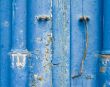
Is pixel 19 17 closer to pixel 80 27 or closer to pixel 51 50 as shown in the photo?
pixel 51 50

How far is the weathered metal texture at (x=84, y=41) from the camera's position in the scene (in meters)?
1.74

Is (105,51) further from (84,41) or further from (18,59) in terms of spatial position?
(18,59)

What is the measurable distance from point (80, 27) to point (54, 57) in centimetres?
26

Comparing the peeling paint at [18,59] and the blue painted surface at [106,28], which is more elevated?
the blue painted surface at [106,28]

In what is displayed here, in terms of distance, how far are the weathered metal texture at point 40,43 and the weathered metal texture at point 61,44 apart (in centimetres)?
3

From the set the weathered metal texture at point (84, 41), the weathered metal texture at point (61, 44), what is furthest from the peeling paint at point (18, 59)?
the weathered metal texture at point (84, 41)

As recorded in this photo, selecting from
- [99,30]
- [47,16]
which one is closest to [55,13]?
[47,16]

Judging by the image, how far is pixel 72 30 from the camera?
1753 mm

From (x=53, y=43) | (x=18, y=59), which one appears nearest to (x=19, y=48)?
(x=18, y=59)

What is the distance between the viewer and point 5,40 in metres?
1.76

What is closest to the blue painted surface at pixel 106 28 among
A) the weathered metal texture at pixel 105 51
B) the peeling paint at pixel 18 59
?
the weathered metal texture at pixel 105 51

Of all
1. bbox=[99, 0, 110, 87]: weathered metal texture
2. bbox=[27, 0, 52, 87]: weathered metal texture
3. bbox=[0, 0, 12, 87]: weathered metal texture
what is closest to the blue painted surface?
bbox=[99, 0, 110, 87]: weathered metal texture

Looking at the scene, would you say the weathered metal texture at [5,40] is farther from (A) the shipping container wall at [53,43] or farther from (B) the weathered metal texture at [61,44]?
(B) the weathered metal texture at [61,44]

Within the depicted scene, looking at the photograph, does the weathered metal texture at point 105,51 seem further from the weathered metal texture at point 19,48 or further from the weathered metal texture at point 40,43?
the weathered metal texture at point 19,48
